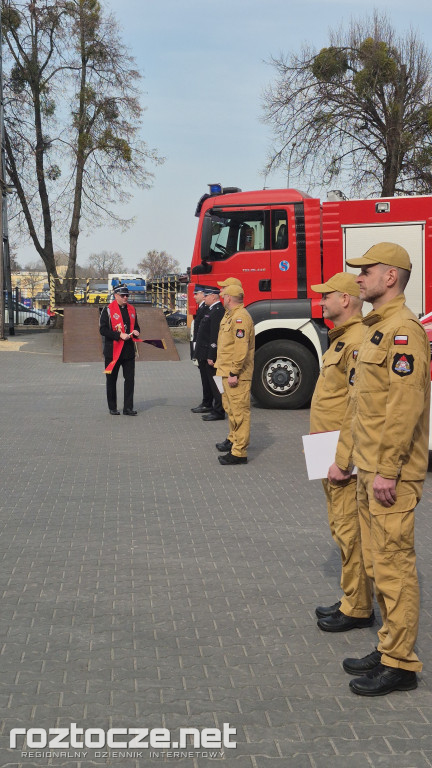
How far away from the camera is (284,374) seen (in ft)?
43.2

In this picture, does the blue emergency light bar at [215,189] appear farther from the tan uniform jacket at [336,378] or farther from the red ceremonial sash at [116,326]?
the tan uniform jacket at [336,378]

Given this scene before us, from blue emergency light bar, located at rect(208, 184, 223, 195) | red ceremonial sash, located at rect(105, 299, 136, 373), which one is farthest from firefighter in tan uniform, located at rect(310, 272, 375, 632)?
blue emergency light bar, located at rect(208, 184, 223, 195)

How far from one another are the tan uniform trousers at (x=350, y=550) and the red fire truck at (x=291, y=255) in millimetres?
8271

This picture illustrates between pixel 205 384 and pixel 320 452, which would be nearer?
pixel 320 452

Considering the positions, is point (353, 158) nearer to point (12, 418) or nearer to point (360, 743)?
point (12, 418)

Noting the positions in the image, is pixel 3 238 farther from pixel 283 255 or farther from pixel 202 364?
pixel 202 364

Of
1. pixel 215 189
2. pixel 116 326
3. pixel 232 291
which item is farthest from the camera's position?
pixel 215 189

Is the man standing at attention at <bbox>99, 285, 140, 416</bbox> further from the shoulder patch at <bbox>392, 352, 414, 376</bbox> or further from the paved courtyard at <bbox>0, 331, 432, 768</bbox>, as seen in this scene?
the shoulder patch at <bbox>392, 352, 414, 376</bbox>

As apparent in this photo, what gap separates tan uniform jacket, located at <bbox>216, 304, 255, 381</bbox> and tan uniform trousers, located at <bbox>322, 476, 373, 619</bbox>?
415 cm

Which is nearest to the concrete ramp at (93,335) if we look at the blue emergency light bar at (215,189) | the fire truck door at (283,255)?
the blue emergency light bar at (215,189)

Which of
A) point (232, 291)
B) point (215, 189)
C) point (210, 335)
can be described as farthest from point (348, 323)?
point (215, 189)

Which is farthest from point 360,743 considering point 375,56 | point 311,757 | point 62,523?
point 375,56

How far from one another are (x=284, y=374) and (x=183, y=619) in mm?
8588

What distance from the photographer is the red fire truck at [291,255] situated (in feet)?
41.8
